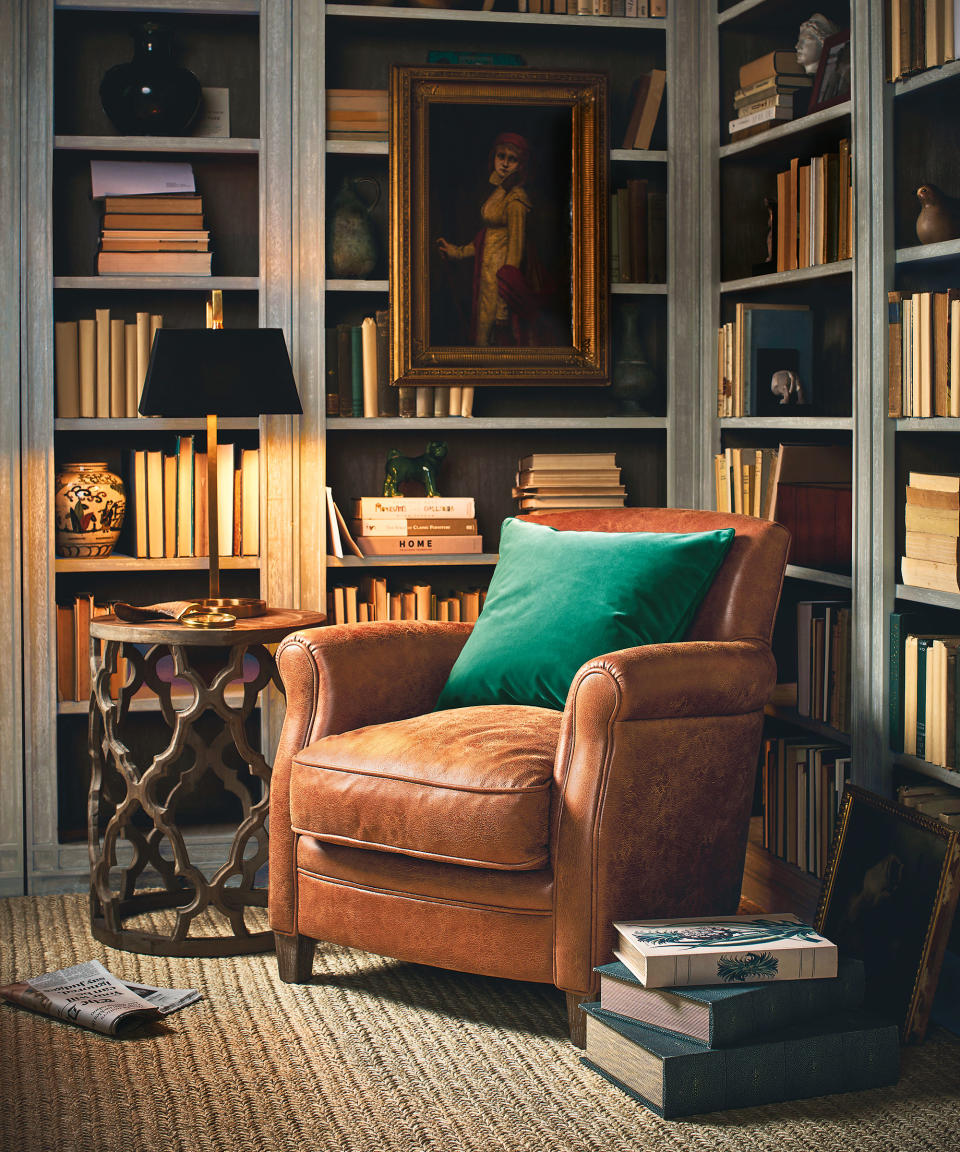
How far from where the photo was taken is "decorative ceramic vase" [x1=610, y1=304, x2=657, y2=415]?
12.1 feet

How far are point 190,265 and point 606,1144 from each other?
7.84 feet

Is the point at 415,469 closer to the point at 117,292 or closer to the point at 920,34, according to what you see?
the point at 117,292

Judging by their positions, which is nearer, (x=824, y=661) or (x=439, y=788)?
(x=439, y=788)

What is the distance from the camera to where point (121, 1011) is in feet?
8.04

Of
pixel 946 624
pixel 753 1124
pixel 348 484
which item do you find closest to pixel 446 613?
pixel 348 484

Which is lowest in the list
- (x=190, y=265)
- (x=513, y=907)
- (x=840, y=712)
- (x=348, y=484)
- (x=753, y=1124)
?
(x=753, y=1124)

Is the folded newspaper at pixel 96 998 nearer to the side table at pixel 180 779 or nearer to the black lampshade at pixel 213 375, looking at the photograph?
the side table at pixel 180 779

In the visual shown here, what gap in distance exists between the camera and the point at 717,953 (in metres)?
2.18

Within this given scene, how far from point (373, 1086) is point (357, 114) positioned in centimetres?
245

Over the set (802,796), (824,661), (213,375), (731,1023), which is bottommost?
(731,1023)

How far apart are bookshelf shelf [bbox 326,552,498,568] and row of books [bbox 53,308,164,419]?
2.19ft

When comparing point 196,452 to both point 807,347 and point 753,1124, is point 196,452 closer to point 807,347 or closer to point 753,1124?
point 807,347

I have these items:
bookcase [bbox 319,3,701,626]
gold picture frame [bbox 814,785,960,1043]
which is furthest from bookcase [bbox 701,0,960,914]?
bookcase [bbox 319,3,701,626]

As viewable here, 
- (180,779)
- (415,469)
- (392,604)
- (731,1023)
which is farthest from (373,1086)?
(415,469)
